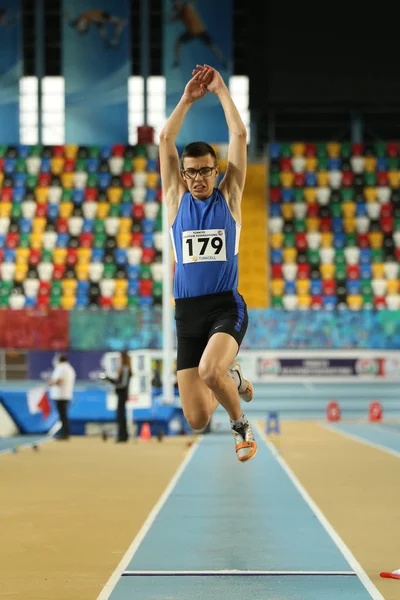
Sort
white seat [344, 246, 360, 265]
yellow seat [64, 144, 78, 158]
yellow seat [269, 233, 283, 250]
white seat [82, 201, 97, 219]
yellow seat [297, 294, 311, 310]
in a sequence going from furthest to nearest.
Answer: yellow seat [64, 144, 78, 158] → white seat [82, 201, 97, 219] → yellow seat [269, 233, 283, 250] → white seat [344, 246, 360, 265] → yellow seat [297, 294, 311, 310]

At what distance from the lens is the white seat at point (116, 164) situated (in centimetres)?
3478

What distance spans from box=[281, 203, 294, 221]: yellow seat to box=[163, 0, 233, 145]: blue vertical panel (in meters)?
3.45

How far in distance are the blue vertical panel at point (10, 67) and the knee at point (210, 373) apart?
31.3 m

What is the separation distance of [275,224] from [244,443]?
Answer: 1091 inches

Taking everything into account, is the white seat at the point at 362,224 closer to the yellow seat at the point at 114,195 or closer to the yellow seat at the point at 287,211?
the yellow seat at the point at 287,211

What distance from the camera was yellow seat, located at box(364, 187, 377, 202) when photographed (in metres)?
34.4

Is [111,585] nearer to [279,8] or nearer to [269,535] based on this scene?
[269,535]

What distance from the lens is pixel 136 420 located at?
22094 mm

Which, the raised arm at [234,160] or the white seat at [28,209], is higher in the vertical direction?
the white seat at [28,209]

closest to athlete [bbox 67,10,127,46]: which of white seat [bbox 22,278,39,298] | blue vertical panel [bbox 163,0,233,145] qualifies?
blue vertical panel [bbox 163,0,233,145]

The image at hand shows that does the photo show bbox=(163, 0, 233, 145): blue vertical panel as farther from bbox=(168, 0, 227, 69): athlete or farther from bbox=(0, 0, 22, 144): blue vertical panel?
bbox=(0, 0, 22, 144): blue vertical panel

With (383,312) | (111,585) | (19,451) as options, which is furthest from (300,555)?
(383,312)

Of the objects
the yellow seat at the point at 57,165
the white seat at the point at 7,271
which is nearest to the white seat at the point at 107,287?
the white seat at the point at 7,271

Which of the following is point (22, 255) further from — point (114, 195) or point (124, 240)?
point (114, 195)
